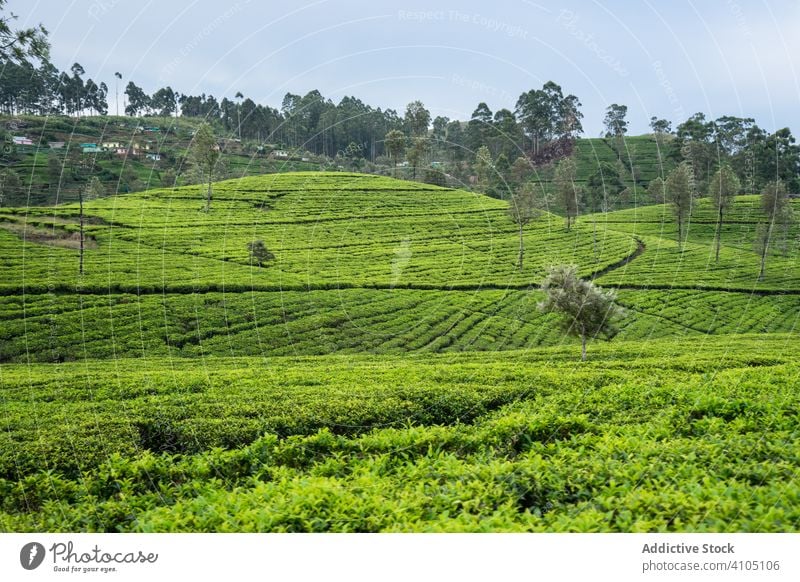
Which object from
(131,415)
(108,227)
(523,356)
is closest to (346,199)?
(108,227)

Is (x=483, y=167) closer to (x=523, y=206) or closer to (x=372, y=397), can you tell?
(x=523, y=206)

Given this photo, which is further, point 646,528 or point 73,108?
point 73,108

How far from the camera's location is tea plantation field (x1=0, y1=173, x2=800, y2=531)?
6551 millimetres

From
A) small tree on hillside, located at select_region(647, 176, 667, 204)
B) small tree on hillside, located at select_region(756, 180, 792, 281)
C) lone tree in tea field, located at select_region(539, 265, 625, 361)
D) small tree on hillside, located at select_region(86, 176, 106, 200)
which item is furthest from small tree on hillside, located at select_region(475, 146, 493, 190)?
small tree on hillside, located at select_region(86, 176, 106, 200)

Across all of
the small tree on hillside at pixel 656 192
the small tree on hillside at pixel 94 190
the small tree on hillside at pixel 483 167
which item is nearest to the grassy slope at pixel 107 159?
the small tree on hillside at pixel 94 190

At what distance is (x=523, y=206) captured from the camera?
45.2m

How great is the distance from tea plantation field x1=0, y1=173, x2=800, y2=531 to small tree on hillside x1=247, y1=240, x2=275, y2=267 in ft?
3.45

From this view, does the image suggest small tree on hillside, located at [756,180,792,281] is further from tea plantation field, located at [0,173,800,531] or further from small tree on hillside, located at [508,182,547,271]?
small tree on hillside, located at [508,182,547,271]

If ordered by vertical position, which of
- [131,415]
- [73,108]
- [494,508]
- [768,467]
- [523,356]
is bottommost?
[523,356]

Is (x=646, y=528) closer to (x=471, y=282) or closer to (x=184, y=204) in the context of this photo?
(x=471, y=282)

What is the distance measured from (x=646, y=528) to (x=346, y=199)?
51884 mm

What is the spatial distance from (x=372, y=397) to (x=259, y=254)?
1151 inches

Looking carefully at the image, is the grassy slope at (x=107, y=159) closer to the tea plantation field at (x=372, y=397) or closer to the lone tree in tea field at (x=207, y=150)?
the lone tree in tea field at (x=207, y=150)

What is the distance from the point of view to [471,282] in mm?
38875
